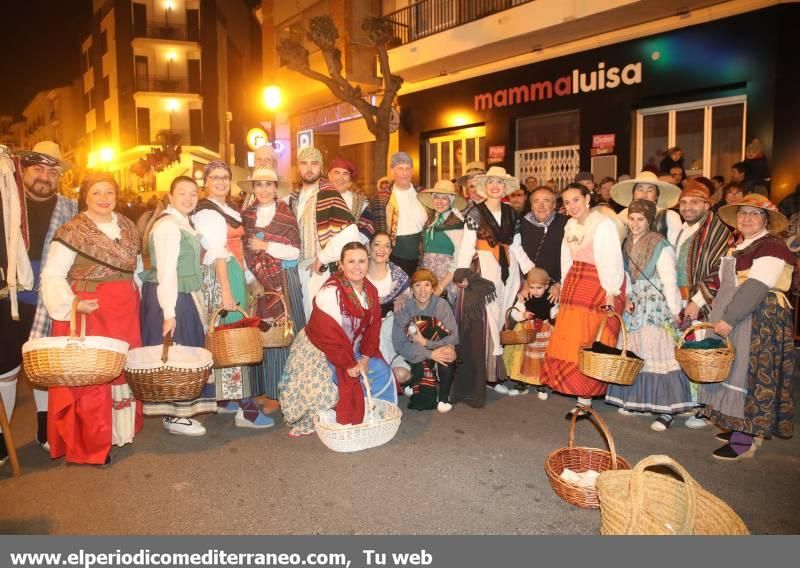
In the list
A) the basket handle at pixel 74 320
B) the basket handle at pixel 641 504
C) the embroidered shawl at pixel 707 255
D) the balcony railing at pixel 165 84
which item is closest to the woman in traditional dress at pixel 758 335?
the embroidered shawl at pixel 707 255

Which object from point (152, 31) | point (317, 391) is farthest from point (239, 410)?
point (152, 31)

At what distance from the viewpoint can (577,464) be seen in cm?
383

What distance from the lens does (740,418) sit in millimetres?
4219

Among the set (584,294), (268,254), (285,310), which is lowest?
(285,310)

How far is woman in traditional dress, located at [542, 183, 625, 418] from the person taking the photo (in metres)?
4.88

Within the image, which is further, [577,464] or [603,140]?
[603,140]

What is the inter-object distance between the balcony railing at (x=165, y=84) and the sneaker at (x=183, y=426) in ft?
106

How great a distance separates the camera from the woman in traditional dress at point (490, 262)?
219 inches

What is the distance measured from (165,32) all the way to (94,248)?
3437 centimetres

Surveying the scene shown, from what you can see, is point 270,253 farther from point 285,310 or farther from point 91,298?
point 91,298

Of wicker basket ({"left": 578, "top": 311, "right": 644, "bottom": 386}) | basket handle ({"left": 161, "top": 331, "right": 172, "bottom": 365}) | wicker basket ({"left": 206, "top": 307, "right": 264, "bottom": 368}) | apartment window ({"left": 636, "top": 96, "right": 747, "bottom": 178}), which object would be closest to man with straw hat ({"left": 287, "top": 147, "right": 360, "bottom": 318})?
wicker basket ({"left": 206, "top": 307, "right": 264, "bottom": 368})

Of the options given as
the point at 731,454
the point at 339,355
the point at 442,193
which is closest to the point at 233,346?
the point at 339,355

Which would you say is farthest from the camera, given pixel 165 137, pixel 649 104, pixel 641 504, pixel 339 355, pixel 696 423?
pixel 165 137

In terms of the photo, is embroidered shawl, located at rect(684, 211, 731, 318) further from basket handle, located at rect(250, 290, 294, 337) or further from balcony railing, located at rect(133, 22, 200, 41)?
balcony railing, located at rect(133, 22, 200, 41)
